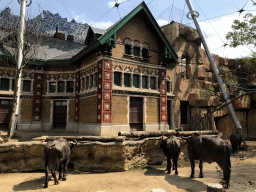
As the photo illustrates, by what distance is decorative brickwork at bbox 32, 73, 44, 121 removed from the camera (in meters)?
20.1

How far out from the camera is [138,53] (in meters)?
18.2

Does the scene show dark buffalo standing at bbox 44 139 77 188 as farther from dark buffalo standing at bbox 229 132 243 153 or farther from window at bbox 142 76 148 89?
dark buffalo standing at bbox 229 132 243 153

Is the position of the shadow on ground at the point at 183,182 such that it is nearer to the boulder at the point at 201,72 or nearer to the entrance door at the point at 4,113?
the entrance door at the point at 4,113

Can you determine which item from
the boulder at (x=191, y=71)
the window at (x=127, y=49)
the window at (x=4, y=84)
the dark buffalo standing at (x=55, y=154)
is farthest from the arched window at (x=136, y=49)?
the window at (x=4, y=84)

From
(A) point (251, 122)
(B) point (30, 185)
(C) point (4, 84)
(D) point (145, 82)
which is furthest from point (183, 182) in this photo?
(A) point (251, 122)

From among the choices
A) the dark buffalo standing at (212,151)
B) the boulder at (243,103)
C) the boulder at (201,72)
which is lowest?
the dark buffalo standing at (212,151)

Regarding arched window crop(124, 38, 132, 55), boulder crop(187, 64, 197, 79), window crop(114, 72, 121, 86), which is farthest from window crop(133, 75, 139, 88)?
boulder crop(187, 64, 197, 79)

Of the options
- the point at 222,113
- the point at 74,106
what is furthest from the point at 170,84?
the point at 74,106

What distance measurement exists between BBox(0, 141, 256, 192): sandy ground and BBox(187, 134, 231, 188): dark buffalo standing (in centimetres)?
70

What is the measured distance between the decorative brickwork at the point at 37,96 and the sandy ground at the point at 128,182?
12.7 m

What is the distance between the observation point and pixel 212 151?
6.64 meters

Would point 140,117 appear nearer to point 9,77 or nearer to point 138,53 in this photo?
point 138,53

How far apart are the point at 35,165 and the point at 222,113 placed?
844 inches

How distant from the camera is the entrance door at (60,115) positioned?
20594 mm
